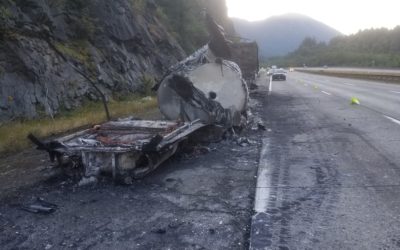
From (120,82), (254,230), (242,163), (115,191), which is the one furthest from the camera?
(120,82)

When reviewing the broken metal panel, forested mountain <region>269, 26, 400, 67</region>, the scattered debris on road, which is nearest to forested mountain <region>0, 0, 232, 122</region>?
the broken metal panel

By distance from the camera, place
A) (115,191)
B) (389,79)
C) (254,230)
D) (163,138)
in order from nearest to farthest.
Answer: (254,230), (115,191), (163,138), (389,79)

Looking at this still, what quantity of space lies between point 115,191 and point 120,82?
13653 millimetres

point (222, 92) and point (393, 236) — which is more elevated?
point (222, 92)

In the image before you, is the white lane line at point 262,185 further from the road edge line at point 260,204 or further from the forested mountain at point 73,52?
the forested mountain at point 73,52

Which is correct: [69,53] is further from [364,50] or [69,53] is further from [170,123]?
[364,50]

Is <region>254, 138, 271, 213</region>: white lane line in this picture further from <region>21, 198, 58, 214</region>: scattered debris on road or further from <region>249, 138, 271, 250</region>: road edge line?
<region>21, 198, 58, 214</region>: scattered debris on road

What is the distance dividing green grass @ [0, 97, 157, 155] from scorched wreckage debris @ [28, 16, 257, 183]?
7.95 ft

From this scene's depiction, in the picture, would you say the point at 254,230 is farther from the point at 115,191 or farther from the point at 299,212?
the point at 115,191

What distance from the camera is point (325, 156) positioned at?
7875mm

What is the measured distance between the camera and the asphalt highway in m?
4.28

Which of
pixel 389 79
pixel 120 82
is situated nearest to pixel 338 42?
pixel 389 79

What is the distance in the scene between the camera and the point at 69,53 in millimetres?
16734

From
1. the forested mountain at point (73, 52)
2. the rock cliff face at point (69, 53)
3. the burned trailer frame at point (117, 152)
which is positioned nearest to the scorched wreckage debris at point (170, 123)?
the burned trailer frame at point (117, 152)
